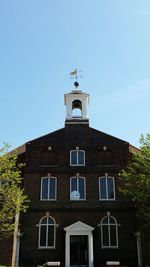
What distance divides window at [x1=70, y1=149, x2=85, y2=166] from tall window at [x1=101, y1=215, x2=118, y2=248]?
4940mm

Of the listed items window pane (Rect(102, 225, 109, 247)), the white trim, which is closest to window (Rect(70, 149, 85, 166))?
the white trim

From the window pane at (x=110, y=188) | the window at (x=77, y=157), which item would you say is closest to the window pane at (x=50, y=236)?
the window pane at (x=110, y=188)

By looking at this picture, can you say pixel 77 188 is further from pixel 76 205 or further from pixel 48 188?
pixel 48 188

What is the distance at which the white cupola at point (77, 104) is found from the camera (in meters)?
31.7

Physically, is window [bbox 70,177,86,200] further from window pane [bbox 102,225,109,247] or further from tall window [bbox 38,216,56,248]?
window pane [bbox 102,225,109,247]

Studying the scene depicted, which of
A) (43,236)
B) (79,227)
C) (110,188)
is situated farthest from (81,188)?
(43,236)

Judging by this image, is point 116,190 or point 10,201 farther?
point 116,190

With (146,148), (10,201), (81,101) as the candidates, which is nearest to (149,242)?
(146,148)

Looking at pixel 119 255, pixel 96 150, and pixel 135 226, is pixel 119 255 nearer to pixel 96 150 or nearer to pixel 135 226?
pixel 135 226

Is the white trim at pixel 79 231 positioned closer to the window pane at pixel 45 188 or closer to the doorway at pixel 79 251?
the doorway at pixel 79 251

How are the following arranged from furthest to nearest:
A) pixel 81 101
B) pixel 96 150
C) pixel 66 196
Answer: pixel 81 101
pixel 96 150
pixel 66 196

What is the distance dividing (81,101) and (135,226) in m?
12.5

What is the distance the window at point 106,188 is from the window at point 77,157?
2.15 m

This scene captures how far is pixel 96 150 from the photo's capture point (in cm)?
2925
